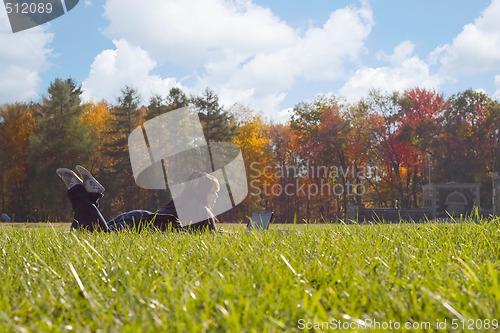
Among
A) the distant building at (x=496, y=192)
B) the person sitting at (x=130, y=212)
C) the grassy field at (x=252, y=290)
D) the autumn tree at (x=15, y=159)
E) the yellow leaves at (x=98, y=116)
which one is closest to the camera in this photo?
the grassy field at (x=252, y=290)

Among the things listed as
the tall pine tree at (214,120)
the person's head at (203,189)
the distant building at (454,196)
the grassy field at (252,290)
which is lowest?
the distant building at (454,196)

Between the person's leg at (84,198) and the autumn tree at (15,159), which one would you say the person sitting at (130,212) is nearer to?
the person's leg at (84,198)

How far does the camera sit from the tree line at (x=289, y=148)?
115 feet

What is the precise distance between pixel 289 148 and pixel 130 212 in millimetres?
36031

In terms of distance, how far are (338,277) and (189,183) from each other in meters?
4.24

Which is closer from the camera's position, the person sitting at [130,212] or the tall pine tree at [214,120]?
the person sitting at [130,212]

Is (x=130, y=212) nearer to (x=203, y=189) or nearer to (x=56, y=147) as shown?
(x=203, y=189)

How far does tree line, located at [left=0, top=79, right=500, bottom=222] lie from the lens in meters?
35.2

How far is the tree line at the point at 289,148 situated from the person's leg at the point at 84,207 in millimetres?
29790

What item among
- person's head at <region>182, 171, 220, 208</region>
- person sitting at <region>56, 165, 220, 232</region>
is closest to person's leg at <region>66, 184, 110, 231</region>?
person sitting at <region>56, 165, 220, 232</region>

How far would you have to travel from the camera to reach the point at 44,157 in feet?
112

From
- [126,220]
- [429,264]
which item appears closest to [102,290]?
[429,264]

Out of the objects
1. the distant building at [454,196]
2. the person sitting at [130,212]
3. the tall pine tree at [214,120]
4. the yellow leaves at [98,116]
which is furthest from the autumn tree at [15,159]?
the person sitting at [130,212]

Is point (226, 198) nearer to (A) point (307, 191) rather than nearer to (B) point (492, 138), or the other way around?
(A) point (307, 191)
